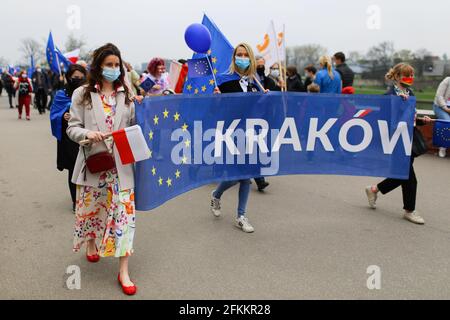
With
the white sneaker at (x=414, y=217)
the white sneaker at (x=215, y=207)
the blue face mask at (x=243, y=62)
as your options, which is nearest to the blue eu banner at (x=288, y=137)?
the blue face mask at (x=243, y=62)

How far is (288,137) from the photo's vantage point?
15.0 ft

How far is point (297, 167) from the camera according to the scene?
184 inches

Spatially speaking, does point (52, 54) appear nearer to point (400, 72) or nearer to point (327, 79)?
point (327, 79)

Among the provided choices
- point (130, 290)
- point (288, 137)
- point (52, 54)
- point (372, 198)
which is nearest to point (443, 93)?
point (372, 198)

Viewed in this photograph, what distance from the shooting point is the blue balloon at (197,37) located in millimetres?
5203

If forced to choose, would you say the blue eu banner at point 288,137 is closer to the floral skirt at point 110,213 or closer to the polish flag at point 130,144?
the floral skirt at point 110,213

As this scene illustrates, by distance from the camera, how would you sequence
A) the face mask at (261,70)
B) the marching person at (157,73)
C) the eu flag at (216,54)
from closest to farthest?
the eu flag at (216,54), the face mask at (261,70), the marching person at (157,73)

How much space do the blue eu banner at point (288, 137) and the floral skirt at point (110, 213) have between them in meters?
0.67

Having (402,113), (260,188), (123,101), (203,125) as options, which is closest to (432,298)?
(402,113)

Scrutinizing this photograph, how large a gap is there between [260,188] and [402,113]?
93.2 inches

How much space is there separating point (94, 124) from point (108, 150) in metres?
0.22

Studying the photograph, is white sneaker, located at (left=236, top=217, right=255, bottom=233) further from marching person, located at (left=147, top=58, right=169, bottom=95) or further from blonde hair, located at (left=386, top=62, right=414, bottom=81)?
marching person, located at (left=147, top=58, right=169, bottom=95)

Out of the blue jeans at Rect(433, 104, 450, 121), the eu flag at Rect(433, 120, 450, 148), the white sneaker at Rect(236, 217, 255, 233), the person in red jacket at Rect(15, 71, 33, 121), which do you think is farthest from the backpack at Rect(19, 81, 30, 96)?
the eu flag at Rect(433, 120, 450, 148)

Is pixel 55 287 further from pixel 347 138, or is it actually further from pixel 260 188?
pixel 260 188
